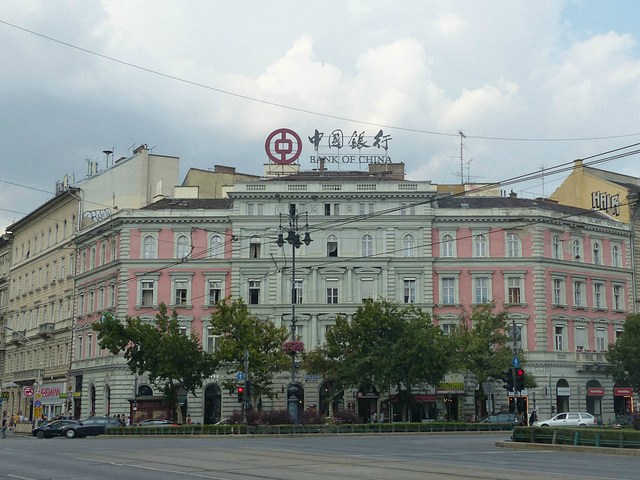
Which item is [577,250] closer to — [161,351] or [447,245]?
[447,245]

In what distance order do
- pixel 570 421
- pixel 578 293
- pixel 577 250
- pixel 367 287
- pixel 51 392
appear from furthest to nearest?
pixel 51 392
pixel 577 250
pixel 578 293
pixel 367 287
pixel 570 421

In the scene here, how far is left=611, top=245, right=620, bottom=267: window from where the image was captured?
76.9 m

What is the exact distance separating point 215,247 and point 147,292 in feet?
21.6

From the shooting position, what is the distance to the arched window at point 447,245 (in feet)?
235

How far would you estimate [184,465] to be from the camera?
1033 inches

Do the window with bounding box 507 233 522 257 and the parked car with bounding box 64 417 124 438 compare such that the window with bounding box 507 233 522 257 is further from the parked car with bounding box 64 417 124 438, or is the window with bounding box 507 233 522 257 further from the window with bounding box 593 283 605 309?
the parked car with bounding box 64 417 124 438

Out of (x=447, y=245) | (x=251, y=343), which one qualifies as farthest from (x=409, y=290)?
(x=251, y=343)

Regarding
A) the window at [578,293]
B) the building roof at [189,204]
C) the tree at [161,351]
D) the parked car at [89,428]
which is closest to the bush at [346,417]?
the tree at [161,351]

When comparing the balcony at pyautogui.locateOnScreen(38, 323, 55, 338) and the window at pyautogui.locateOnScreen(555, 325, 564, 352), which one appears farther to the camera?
the balcony at pyautogui.locateOnScreen(38, 323, 55, 338)

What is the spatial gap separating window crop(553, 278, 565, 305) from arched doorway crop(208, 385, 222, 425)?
2807cm

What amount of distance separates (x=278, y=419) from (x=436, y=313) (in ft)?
A: 79.6

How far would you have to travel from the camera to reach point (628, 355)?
68500 mm

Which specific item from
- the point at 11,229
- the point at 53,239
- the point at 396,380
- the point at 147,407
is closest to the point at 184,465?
the point at 396,380

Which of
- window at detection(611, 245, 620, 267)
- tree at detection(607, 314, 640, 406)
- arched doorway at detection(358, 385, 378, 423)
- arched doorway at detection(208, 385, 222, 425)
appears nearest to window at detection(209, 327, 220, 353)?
arched doorway at detection(208, 385, 222, 425)
